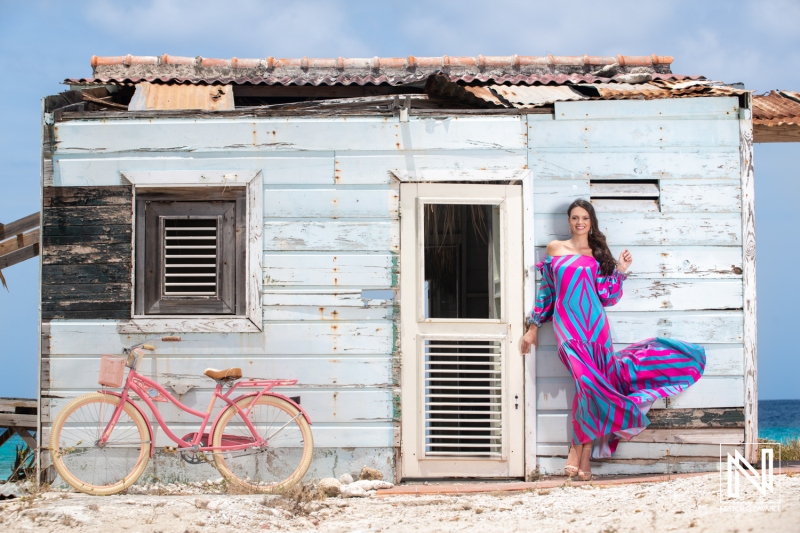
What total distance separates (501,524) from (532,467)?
1.47 m

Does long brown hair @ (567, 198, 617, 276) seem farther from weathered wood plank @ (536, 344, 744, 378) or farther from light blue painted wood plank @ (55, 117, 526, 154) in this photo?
weathered wood plank @ (536, 344, 744, 378)

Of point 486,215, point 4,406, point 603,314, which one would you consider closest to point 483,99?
point 486,215

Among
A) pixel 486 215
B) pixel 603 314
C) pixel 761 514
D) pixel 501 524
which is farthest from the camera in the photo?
pixel 486 215

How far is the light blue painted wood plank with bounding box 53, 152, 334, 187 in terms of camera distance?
6.30m

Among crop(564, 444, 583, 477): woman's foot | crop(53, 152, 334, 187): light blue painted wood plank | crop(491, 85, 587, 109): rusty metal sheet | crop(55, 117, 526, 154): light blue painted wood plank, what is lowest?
crop(564, 444, 583, 477): woman's foot

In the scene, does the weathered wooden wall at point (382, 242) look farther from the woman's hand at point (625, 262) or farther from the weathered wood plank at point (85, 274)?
the weathered wood plank at point (85, 274)

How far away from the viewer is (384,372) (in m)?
6.22

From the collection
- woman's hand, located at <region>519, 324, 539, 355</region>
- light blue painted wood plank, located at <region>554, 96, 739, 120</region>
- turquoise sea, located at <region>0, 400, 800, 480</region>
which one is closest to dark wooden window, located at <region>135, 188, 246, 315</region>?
woman's hand, located at <region>519, 324, 539, 355</region>

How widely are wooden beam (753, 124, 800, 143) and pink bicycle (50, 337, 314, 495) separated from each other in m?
4.40

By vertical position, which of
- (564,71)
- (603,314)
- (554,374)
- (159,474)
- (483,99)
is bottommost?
(159,474)

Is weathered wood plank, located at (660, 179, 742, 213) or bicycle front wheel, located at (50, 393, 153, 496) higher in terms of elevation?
weathered wood plank, located at (660, 179, 742, 213)

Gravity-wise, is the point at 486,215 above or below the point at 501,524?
above

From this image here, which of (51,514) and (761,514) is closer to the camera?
(761,514)

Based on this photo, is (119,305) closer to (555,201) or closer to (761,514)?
(555,201)
